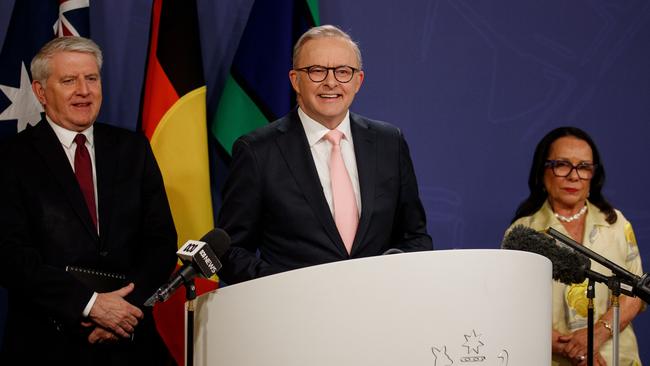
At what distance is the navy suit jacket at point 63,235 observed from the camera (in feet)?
10.3

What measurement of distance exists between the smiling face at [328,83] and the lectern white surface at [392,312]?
0.98 metres

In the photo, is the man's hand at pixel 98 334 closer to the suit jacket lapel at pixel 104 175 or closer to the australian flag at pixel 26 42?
the suit jacket lapel at pixel 104 175

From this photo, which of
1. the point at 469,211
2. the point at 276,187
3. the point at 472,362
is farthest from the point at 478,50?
the point at 472,362

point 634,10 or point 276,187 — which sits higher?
point 634,10

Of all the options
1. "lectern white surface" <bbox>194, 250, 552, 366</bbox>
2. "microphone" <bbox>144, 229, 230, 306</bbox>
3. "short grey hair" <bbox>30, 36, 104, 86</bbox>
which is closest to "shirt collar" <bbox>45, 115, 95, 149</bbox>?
"short grey hair" <bbox>30, 36, 104, 86</bbox>

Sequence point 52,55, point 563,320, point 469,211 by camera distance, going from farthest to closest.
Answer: point 469,211 → point 563,320 → point 52,55

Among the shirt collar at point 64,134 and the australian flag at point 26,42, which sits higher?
the australian flag at point 26,42

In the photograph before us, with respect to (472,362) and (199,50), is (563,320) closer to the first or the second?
(472,362)

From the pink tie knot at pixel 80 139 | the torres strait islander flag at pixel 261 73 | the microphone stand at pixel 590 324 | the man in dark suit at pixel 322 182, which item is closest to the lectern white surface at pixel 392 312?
the microphone stand at pixel 590 324

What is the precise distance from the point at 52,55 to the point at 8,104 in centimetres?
50

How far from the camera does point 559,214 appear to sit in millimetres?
3867

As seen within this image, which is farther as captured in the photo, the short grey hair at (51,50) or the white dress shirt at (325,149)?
the short grey hair at (51,50)

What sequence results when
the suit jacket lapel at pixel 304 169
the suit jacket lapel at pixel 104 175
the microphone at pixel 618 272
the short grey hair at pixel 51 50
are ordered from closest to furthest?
the microphone at pixel 618 272 < the suit jacket lapel at pixel 304 169 < the suit jacket lapel at pixel 104 175 < the short grey hair at pixel 51 50

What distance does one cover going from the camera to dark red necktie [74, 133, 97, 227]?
3.33 m
